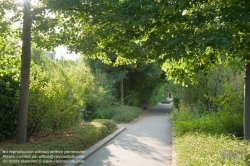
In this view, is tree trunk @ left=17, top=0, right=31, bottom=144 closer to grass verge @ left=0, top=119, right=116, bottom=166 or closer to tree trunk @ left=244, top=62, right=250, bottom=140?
grass verge @ left=0, top=119, right=116, bottom=166

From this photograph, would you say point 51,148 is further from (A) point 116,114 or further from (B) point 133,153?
(A) point 116,114

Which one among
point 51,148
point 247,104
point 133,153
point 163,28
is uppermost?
point 163,28

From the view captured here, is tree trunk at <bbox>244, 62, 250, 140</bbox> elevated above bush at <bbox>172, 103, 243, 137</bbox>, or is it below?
above

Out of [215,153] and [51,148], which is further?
[51,148]

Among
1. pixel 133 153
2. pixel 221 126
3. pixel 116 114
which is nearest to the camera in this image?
→ pixel 133 153

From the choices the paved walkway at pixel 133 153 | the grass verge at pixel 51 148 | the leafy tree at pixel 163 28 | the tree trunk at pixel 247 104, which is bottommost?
the paved walkway at pixel 133 153

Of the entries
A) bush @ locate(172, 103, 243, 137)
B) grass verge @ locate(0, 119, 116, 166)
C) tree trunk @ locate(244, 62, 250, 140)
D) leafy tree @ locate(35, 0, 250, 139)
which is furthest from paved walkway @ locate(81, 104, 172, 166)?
leafy tree @ locate(35, 0, 250, 139)

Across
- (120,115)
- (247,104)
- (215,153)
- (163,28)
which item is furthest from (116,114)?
(215,153)

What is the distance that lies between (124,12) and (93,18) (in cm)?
94

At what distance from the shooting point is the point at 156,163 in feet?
23.4

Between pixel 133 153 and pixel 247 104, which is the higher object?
pixel 247 104

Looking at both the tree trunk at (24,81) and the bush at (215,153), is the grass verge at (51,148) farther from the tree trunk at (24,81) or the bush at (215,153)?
the bush at (215,153)

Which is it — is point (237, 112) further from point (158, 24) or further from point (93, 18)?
point (93, 18)

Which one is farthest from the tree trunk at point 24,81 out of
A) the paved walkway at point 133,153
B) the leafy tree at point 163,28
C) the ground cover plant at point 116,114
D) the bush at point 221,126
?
the ground cover plant at point 116,114
